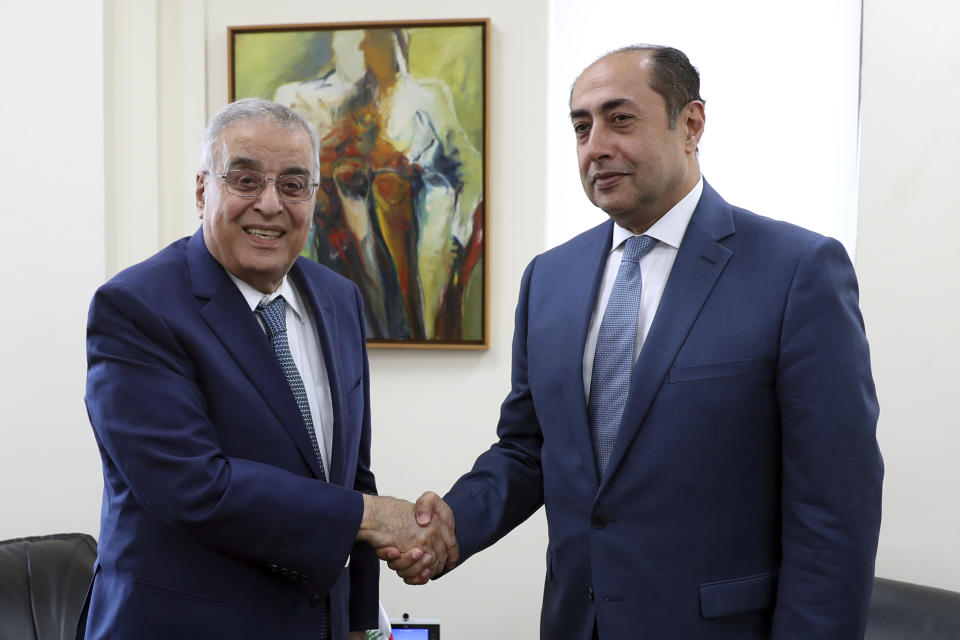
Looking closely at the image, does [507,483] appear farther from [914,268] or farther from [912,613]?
[914,268]

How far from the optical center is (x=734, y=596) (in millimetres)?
1676

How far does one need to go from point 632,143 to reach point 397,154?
1.73 m

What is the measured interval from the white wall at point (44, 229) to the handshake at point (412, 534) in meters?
1.91

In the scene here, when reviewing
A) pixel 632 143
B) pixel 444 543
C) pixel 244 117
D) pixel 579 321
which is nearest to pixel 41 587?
pixel 444 543

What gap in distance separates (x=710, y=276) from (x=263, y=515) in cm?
99

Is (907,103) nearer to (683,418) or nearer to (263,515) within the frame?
(683,418)

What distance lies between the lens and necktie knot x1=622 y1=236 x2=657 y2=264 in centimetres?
187

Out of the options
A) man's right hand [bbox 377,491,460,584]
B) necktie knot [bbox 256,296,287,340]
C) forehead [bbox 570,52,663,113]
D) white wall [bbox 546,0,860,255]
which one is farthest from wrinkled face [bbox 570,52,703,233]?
white wall [bbox 546,0,860,255]

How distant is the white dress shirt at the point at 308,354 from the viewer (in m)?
1.89

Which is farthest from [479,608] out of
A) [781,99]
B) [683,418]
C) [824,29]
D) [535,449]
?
[824,29]

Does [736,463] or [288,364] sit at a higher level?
[288,364]

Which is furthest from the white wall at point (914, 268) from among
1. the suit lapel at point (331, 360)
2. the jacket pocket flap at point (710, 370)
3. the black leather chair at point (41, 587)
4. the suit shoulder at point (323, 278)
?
the black leather chair at point (41, 587)

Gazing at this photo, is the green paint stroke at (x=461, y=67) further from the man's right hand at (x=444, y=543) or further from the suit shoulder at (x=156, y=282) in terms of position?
the suit shoulder at (x=156, y=282)

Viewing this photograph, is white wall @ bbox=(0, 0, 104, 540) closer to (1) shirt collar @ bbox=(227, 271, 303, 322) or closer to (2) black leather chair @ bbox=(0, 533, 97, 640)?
(2) black leather chair @ bbox=(0, 533, 97, 640)
